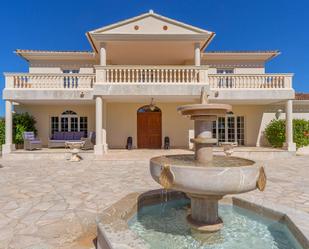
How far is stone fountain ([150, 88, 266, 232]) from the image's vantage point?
2.80 meters

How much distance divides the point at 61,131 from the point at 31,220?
12.1m

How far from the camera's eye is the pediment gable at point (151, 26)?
38.1 feet

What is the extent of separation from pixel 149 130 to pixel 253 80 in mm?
7251

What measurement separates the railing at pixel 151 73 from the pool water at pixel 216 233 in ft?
27.4

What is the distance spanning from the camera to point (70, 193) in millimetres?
5652

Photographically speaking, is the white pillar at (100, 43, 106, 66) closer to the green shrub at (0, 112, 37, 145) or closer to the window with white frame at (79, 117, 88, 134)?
the window with white frame at (79, 117, 88, 134)

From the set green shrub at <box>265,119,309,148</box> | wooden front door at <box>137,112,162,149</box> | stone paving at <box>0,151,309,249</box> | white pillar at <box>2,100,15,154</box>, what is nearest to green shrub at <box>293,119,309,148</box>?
green shrub at <box>265,119,309,148</box>

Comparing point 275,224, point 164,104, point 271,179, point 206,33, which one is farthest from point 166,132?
point 275,224

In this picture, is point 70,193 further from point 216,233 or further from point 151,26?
point 151,26

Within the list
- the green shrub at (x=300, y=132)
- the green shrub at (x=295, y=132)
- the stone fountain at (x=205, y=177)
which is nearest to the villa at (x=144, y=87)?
the green shrub at (x=295, y=132)

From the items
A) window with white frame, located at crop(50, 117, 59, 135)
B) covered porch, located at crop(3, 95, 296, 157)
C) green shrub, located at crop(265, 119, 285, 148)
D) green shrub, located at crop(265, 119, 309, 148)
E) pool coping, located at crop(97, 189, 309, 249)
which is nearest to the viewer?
pool coping, located at crop(97, 189, 309, 249)

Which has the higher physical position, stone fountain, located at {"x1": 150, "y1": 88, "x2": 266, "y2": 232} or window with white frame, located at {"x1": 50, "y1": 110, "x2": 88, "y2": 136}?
window with white frame, located at {"x1": 50, "y1": 110, "x2": 88, "y2": 136}

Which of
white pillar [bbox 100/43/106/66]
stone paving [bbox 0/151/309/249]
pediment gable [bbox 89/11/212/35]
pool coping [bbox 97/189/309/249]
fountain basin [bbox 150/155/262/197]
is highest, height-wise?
pediment gable [bbox 89/11/212/35]

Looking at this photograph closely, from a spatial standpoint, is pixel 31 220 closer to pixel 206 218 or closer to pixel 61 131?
pixel 206 218
